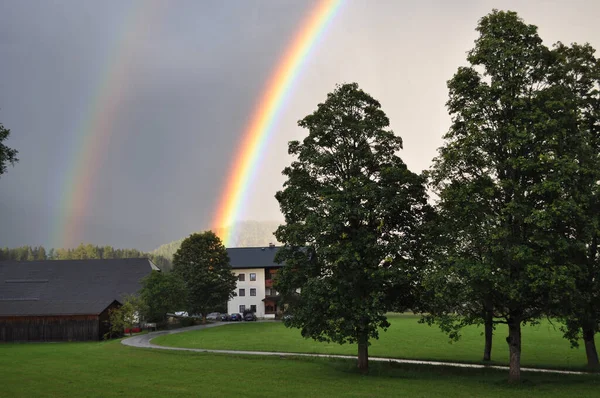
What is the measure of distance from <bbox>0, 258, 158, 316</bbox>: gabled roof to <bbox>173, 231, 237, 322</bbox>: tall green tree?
6.56 metres

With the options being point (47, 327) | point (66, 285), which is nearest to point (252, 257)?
point (66, 285)

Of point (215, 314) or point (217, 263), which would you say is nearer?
point (217, 263)

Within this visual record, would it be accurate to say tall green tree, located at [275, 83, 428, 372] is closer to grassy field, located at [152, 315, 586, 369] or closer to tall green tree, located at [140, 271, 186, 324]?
grassy field, located at [152, 315, 586, 369]

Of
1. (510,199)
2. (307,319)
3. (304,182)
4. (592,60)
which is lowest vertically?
(307,319)

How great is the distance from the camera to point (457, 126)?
2217 cm

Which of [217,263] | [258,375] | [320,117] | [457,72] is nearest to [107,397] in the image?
[258,375]

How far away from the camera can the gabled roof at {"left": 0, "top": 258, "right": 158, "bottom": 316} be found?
57.6 m

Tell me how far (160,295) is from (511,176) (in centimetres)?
4954

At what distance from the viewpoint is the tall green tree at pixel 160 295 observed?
6047cm

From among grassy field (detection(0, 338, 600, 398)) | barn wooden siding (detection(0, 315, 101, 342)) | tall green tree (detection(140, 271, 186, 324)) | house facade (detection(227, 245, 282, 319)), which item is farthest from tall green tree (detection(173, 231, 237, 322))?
grassy field (detection(0, 338, 600, 398))

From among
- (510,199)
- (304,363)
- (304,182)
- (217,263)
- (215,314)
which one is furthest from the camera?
(215,314)

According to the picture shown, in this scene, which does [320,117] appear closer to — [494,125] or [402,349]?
[494,125]

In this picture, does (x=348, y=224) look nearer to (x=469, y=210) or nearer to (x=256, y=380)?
(x=469, y=210)

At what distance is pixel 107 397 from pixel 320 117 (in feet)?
51.5
